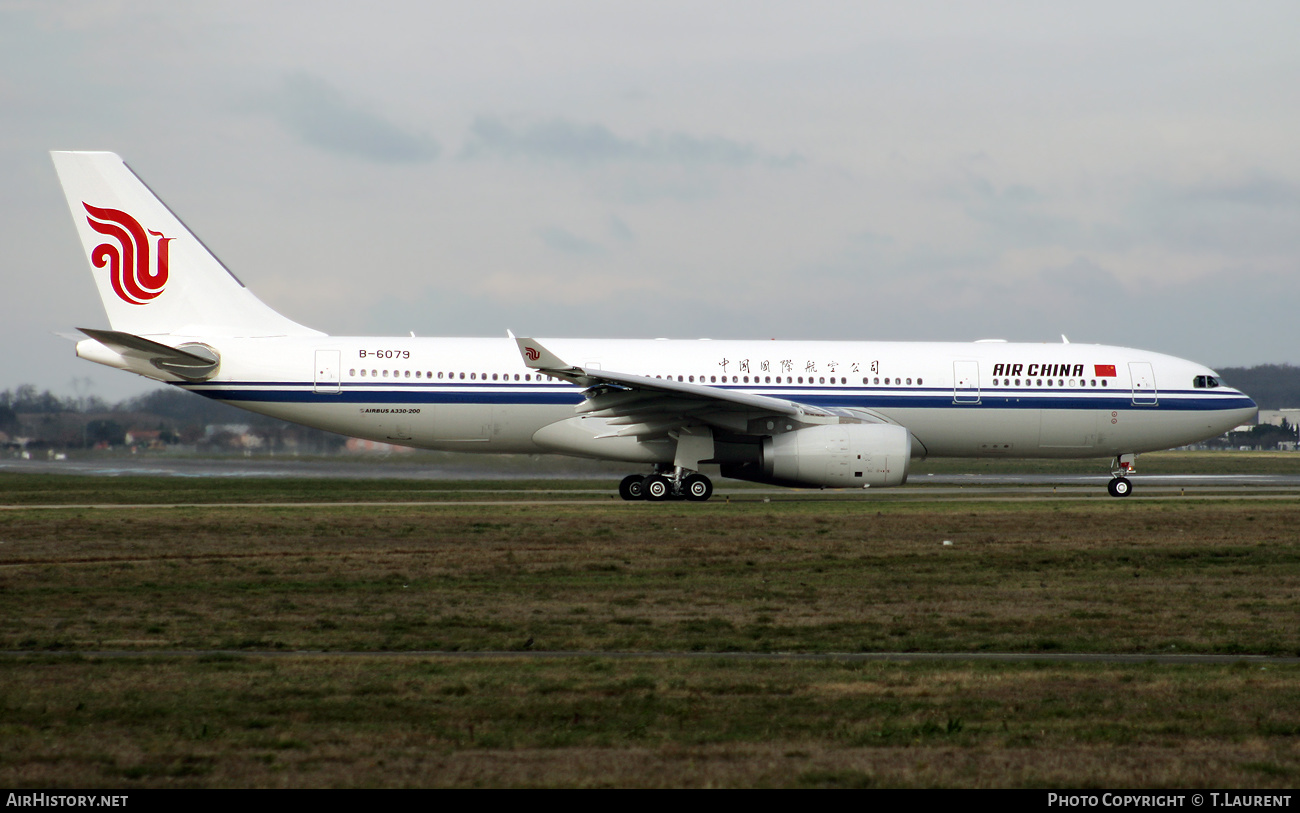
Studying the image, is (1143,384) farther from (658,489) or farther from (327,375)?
(327,375)

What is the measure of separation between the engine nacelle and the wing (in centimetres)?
60

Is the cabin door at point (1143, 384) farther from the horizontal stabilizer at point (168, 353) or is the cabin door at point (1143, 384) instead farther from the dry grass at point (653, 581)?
the horizontal stabilizer at point (168, 353)

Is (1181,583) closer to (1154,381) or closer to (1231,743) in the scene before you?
(1231,743)

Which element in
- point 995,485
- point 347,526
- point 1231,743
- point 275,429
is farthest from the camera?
point 275,429

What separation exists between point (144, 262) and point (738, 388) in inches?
512

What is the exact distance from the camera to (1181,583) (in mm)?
11891

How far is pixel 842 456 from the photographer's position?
71.9 ft

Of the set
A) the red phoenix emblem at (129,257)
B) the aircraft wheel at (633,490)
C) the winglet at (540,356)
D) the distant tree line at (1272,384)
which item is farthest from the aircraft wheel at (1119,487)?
the distant tree line at (1272,384)

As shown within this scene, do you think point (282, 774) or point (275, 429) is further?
point (275, 429)

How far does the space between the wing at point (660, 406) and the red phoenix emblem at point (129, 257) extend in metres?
8.38

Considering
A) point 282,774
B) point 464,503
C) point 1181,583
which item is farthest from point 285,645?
point 464,503

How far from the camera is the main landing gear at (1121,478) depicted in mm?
25672

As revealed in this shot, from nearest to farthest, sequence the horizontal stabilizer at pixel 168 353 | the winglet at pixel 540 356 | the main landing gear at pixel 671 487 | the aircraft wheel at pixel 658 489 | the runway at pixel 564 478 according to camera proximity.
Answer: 1. the winglet at pixel 540 356
2. the horizontal stabilizer at pixel 168 353
3. the main landing gear at pixel 671 487
4. the aircraft wheel at pixel 658 489
5. the runway at pixel 564 478

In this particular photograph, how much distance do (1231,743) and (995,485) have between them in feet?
81.9
